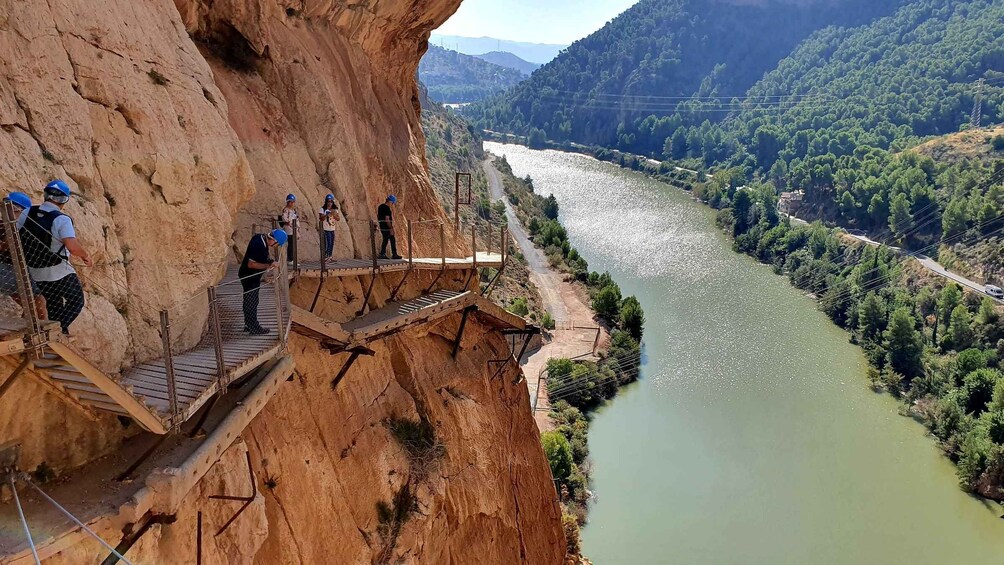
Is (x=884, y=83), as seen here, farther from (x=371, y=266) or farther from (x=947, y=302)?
(x=371, y=266)

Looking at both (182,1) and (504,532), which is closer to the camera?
(182,1)

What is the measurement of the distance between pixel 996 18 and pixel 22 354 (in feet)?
576

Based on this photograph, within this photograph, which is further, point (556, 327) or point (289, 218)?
point (556, 327)

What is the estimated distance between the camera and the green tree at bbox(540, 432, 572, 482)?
3484 cm

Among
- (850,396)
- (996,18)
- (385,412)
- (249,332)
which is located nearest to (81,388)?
(249,332)

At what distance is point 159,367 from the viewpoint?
7.03m

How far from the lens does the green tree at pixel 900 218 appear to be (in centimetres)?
7532

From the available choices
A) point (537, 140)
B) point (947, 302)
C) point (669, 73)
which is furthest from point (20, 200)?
point (669, 73)

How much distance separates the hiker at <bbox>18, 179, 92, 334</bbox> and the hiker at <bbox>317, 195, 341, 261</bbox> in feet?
20.6

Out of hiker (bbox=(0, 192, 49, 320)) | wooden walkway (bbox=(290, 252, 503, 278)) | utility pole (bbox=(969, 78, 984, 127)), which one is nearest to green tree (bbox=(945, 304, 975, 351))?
wooden walkway (bbox=(290, 252, 503, 278))

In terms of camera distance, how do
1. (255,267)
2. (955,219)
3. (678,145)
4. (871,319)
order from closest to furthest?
(255,267), (871,319), (955,219), (678,145)

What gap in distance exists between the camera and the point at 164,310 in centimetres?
605

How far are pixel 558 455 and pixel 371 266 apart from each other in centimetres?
2489

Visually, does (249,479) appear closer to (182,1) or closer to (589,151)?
(182,1)
